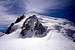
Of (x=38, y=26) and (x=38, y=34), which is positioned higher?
(x=38, y=26)

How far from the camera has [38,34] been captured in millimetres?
2512

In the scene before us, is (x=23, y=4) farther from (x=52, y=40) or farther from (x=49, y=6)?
(x=52, y=40)

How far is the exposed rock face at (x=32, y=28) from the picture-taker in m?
2.51

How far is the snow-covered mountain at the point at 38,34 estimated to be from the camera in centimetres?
243

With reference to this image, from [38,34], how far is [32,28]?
13 centimetres

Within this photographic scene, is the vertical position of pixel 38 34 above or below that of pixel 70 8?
below

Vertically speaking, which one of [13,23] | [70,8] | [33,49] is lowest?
[33,49]

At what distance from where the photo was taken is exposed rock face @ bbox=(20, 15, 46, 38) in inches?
98.7

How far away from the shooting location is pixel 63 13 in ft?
8.61

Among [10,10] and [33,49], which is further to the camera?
[10,10]

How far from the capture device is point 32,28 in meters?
2.53

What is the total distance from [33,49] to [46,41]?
0.23 m

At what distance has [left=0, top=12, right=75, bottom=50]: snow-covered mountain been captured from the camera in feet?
7.97

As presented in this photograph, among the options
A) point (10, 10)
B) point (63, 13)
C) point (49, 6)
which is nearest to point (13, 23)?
point (10, 10)
